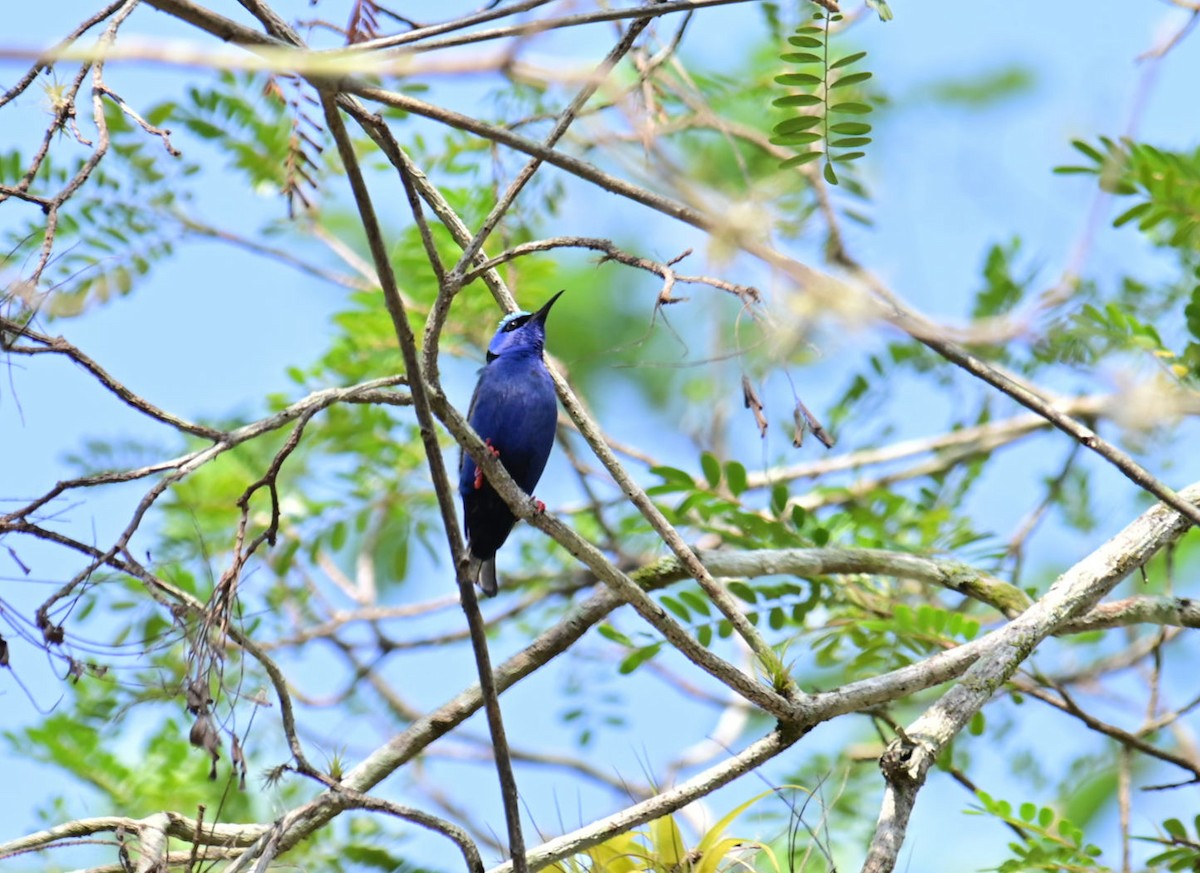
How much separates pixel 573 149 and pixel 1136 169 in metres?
2.21

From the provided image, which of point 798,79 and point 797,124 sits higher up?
point 798,79

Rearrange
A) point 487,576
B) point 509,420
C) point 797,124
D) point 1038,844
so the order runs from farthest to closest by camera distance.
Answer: point 487,576
point 509,420
point 1038,844
point 797,124

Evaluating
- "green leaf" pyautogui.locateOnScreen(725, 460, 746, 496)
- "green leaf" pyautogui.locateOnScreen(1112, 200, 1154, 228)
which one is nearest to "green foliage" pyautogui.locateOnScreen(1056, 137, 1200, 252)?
"green leaf" pyautogui.locateOnScreen(1112, 200, 1154, 228)

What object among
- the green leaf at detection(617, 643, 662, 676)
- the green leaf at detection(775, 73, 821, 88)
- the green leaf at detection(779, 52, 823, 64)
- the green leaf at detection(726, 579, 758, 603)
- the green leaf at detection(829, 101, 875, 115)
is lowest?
the green leaf at detection(617, 643, 662, 676)

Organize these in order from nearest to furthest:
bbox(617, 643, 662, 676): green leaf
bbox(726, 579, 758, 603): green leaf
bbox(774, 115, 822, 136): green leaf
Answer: bbox(774, 115, 822, 136): green leaf, bbox(617, 643, 662, 676): green leaf, bbox(726, 579, 758, 603): green leaf

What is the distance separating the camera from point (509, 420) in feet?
18.9

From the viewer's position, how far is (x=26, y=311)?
120 inches

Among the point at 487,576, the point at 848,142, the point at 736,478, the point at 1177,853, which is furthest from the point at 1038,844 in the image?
the point at 487,576

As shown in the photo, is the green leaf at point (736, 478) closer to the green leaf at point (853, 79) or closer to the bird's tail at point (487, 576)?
the bird's tail at point (487, 576)

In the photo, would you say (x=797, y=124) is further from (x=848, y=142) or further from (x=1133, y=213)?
(x=1133, y=213)

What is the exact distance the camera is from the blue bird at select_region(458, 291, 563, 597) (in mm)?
5750

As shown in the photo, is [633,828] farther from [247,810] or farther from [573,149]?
[247,810]

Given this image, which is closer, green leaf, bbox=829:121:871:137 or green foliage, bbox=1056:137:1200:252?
green leaf, bbox=829:121:871:137

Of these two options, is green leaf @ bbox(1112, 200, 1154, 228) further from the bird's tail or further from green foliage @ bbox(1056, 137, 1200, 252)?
the bird's tail
